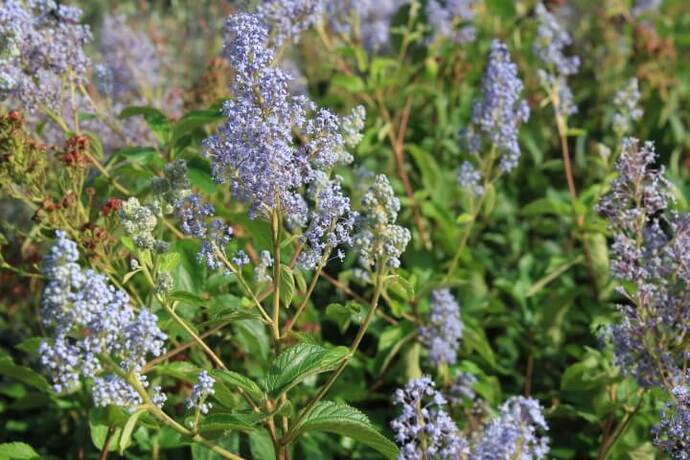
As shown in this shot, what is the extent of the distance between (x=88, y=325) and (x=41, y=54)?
1453 mm

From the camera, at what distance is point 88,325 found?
1.85 m

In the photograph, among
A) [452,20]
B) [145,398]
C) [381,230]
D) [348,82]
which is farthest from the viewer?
[452,20]

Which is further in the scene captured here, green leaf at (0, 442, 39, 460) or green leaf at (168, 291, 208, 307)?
green leaf at (0, 442, 39, 460)

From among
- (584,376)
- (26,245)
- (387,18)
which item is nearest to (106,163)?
(26,245)

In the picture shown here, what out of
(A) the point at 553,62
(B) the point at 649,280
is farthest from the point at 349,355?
(A) the point at 553,62

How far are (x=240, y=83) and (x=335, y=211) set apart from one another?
35 centimetres

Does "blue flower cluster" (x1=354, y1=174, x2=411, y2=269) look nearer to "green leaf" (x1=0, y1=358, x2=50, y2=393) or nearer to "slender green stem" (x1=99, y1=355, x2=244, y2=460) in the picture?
"slender green stem" (x1=99, y1=355, x2=244, y2=460)

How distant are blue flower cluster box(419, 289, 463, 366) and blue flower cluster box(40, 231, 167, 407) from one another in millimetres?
1549

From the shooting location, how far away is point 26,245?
3.20 metres

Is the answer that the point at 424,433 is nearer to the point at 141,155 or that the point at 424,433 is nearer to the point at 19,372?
the point at 19,372

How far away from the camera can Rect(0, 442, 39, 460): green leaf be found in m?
2.73

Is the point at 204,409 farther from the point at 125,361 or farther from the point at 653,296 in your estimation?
the point at 653,296

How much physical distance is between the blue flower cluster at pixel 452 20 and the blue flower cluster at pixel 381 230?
7.87 ft

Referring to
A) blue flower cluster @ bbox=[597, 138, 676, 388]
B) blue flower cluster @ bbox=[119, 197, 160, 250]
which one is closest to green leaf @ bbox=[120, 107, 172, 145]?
blue flower cluster @ bbox=[119, 197, 160, 250]
